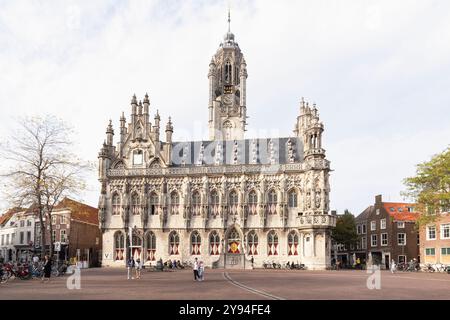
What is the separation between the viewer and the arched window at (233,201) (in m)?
61.0

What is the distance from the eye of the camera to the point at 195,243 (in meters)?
61.3

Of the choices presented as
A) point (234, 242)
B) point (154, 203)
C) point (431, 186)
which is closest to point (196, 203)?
point (154, 203)

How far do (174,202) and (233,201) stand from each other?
7957 millimetres

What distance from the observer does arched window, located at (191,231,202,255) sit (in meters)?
61.0

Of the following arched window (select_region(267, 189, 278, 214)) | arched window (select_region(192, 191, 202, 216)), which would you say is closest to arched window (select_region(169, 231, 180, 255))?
arched window (select_region(192, 191, 202, 216))

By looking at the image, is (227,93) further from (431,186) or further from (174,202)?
(431,186)

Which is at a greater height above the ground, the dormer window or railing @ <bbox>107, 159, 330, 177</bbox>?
the dormer window

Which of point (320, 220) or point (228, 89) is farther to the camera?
point (228, 89)

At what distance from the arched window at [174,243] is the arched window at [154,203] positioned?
3.79 meters

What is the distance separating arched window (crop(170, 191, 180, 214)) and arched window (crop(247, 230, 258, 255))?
10199 mm

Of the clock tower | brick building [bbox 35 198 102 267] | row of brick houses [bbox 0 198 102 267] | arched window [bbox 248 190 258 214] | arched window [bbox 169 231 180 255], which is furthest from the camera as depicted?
the clock tower

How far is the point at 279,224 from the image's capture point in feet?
195

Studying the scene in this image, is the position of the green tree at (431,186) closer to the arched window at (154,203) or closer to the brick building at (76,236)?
the arched window at (154,203)

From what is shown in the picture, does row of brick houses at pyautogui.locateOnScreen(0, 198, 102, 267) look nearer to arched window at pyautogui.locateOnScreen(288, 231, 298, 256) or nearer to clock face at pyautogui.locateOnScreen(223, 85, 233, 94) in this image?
arched window at pyautogui.locateOnScreen(288, 231, 298, 256)
